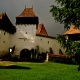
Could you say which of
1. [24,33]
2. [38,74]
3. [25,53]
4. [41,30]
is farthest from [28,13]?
[38,74]

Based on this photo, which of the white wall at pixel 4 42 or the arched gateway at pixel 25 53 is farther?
the arched gateway at pixel 25 53

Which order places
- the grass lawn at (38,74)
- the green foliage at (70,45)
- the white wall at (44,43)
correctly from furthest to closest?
the white wall at (44,43), the grass lawn at (38,74), the green foliage at (70,45)

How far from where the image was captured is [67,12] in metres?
14.2

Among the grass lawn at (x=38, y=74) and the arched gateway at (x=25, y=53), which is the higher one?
the arched gateway at (x=25, y=53)

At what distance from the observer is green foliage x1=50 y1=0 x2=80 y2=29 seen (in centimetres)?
1390

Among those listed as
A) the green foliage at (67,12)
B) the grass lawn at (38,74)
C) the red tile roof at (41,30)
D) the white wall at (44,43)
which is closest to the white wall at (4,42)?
the white wall at (44,43)

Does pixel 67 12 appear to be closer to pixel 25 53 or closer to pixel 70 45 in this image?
pixel 70 45

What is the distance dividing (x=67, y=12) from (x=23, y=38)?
2503 cm

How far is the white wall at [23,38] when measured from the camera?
3850 centimetres

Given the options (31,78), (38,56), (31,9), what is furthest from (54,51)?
(31,78)

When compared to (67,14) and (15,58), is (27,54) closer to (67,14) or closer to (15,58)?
(15,58)

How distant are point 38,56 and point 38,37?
349cm

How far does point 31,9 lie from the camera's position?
4084cm

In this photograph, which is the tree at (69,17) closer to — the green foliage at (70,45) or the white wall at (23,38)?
the green foliage at (70,45)
